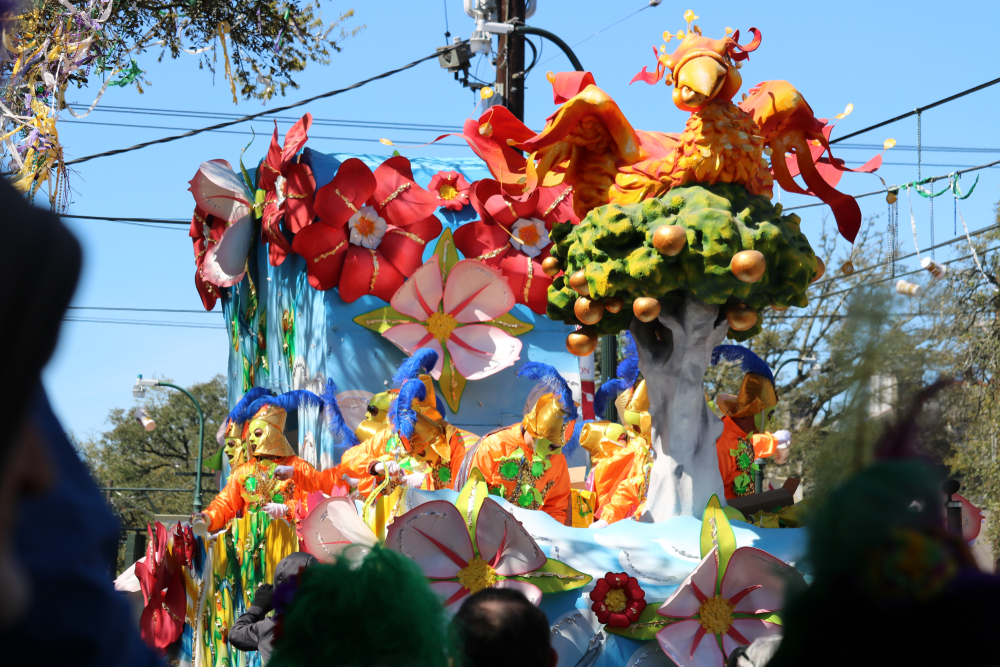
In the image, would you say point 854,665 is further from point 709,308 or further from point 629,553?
point 709,308

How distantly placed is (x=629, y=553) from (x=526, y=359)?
4279 mm

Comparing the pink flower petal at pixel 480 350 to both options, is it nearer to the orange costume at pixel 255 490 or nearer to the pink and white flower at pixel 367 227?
the pink and white flower at pixel 367 227

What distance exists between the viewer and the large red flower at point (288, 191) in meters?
7.99

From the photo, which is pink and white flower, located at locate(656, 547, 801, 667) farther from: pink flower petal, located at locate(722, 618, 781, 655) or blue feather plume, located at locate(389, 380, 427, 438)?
blue feather plume, located at locate(389, 380, 427, 438)

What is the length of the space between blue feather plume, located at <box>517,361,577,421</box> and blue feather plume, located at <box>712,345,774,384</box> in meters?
1.00

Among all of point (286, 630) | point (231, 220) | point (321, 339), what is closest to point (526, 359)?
point (321, 339)

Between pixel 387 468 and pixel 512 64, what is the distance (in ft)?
18.4

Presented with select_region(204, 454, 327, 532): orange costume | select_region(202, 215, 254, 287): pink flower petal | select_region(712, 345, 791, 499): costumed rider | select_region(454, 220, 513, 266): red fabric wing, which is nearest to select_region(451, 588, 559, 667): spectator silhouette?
select_region(712, 345, 791, 499): costumed rider

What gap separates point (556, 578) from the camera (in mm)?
3854

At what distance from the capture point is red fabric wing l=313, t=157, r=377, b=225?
7867 millimetres

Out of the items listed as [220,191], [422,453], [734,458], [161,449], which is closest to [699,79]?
[734,458]

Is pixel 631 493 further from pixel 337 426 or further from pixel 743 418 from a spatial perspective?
pixel 337 426

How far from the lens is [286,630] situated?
154cm

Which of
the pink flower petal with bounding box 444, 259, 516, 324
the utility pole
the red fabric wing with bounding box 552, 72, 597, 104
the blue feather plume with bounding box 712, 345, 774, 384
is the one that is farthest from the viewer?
the utility pole
